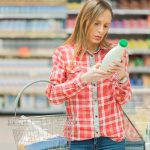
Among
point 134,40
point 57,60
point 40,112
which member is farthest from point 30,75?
point 57,60

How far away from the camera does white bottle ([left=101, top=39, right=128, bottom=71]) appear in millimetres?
1854

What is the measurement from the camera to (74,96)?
209 centimetres

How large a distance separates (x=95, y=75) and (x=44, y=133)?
13.6 inches

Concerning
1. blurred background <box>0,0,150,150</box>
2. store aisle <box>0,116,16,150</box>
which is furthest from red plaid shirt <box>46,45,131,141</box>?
blurred background <box>0,0,150,150</box>

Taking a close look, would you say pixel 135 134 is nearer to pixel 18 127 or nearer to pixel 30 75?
pixel 18 127

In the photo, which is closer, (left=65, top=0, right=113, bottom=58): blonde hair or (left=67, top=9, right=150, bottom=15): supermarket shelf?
(left=65, top=0, right=113, bottom=58): blonde hair

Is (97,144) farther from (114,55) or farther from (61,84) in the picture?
(114,55)

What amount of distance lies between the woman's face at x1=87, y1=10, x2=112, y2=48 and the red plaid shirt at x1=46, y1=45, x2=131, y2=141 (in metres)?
0.10

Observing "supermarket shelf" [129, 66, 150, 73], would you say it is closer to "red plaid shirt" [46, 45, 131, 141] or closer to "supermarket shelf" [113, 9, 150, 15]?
"supermarket shelf" [113, 9, 150, 15]

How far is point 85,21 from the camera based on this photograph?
6.94 ft

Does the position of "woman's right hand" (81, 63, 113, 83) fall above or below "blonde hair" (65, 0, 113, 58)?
below

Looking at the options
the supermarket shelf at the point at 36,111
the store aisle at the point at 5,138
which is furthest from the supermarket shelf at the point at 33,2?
the store aisle at the point at 5,138

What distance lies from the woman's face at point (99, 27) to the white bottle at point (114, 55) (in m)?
0.20

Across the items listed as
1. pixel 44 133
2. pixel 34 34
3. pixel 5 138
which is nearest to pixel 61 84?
pixel 44 133
